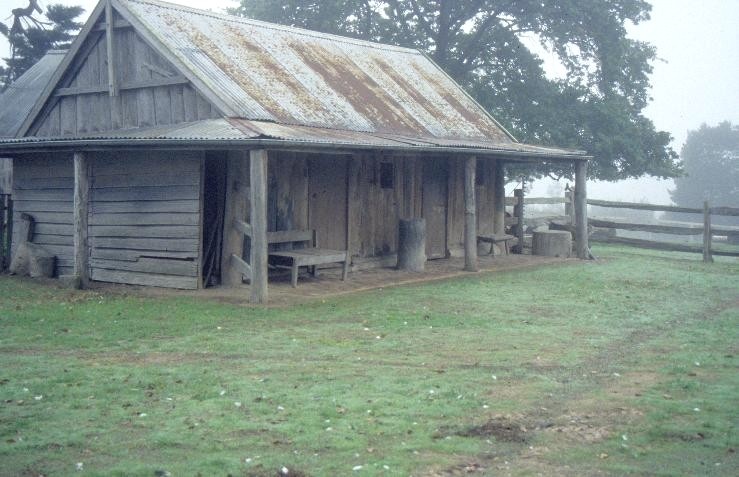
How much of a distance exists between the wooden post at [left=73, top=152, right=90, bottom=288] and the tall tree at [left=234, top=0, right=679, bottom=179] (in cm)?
2033

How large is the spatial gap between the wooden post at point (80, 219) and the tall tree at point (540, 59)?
2033cm

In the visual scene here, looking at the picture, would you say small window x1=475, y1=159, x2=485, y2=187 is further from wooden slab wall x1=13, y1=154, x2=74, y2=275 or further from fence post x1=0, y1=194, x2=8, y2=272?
fence post x1=0, y1=194, x2=8, y2=272

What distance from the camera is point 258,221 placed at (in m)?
14.1

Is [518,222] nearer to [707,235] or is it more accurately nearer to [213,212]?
[707,235]

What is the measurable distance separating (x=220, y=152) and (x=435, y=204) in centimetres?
698

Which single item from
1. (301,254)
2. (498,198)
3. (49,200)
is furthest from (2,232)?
(498,198)

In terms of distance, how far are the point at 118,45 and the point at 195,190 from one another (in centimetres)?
430

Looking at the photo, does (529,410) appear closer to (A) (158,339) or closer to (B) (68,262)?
(A) (158,339)

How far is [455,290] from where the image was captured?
16484 mm

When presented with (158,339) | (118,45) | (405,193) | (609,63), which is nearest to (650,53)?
(609,63)

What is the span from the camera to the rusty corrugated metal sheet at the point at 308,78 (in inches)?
682

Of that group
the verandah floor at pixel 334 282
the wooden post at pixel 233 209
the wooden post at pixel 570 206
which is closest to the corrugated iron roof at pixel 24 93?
the verandah floor at pixel 334 282

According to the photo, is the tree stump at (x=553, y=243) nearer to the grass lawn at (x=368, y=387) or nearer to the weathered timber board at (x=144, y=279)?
the grass lawn at (x=368, y=387)

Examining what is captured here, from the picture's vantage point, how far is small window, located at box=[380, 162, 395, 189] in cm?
2039
